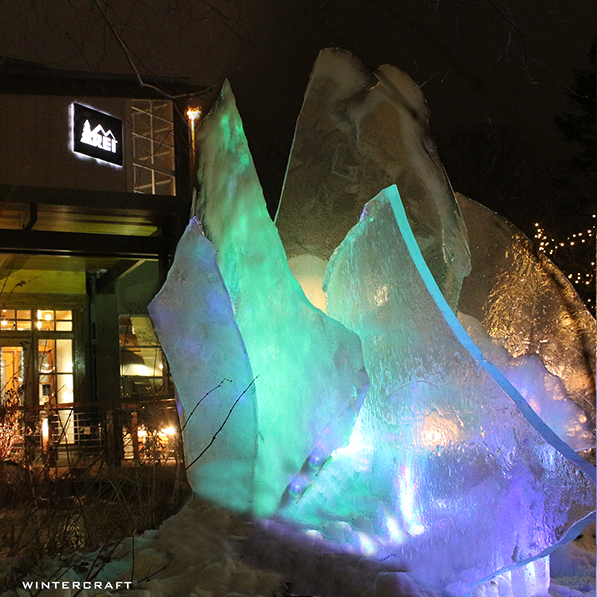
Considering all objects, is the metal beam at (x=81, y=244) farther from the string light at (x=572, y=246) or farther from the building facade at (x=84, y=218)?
the string light at (x=572, y=246)

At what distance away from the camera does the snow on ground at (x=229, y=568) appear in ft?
9.35

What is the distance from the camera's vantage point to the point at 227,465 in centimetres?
362

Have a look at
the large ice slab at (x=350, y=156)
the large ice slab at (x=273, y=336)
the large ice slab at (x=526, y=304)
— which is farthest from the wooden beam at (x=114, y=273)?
the large ice slab at (x=526, y=304)

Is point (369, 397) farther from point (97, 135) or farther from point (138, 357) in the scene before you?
point (138, 357)

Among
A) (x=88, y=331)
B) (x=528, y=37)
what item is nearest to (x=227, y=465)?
(x=528, y=37)

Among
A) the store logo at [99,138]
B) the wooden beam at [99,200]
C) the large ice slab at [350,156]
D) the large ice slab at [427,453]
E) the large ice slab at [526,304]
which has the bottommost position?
the large ice slab at [427,453]

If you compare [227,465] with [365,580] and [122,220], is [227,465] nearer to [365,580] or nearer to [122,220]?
[365,580]

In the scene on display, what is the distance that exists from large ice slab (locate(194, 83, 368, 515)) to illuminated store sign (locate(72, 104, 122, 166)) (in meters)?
7.08

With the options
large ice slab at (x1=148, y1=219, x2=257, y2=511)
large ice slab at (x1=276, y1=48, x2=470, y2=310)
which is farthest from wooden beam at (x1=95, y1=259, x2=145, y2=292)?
large ice slab at (x1=148, y1=219, x2=257, y2=511)

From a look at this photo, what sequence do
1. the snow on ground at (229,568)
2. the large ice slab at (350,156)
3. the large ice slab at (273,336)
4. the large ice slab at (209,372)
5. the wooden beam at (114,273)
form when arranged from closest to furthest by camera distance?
the snow on ground at (229,568) → the large ice slab at (273,336) → the large ice slab at (209,372) → the large ice slab at (350,156) → the wooden beam at (114,273)

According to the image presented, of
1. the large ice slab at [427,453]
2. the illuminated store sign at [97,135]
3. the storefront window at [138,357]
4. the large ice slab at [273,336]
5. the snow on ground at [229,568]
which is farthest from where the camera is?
the storefront window at [138,357]

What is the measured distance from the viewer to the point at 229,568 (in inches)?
118

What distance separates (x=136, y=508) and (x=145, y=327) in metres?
8.78

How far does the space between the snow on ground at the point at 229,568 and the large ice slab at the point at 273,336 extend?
0.29 metres
